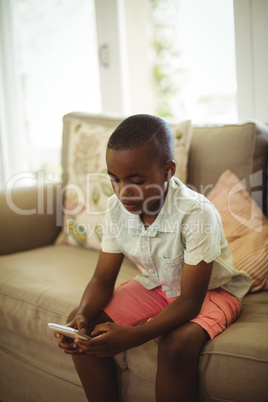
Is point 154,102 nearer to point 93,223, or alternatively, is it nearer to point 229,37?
point 229,37

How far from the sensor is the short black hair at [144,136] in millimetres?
936

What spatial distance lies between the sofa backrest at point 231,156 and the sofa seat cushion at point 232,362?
23.0 inches

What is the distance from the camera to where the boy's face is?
3.05 ft

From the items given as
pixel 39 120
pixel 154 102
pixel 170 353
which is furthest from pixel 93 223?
pixel 39 120

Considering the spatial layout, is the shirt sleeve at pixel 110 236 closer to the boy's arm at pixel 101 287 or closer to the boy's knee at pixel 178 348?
the boy's arm at pixel 101 287

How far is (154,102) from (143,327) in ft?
6.18

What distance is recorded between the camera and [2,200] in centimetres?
172

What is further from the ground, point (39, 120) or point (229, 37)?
point (229, 37)

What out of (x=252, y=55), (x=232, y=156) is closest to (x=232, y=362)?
(x=232, y=156)

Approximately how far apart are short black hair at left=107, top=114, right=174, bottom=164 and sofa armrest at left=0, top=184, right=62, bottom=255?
908 mm

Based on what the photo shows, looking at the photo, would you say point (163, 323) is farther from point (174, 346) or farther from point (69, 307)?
point (69, 307)

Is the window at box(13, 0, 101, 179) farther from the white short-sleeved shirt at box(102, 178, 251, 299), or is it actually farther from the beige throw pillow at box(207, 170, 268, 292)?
the white short-sleeved shirt at box(102, 178, 251, 299)

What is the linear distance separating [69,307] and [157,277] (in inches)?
11.4

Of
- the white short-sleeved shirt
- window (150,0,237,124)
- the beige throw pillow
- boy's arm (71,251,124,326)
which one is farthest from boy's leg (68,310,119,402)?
window (150,0,237,124)
